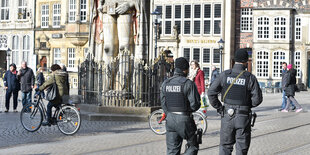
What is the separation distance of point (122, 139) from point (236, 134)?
16.9 ft

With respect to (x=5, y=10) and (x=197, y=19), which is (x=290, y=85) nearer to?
(x=197, y=19)

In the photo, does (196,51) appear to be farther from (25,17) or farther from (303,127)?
(303,127)

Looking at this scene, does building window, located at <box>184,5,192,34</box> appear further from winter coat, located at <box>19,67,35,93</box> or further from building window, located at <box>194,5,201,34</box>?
winter coat, located at <box>19,67,35,93</box>

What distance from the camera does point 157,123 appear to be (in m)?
14.0

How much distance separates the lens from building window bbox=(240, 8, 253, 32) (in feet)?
Result: 155

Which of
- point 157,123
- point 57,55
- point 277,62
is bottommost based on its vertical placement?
point 157,123

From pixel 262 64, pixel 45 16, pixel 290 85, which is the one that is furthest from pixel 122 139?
pixel 45 16

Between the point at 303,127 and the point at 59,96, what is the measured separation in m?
6.86

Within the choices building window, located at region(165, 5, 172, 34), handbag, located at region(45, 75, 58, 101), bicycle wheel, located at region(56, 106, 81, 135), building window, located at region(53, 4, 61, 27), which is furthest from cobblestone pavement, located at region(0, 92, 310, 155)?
building window, located at region(53, 4, 61, 27)

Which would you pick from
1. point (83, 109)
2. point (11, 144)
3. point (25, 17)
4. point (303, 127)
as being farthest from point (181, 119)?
point (25, 17)

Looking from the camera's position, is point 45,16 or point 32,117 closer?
point 32,117

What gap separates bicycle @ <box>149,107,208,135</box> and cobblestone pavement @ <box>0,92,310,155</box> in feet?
0.64

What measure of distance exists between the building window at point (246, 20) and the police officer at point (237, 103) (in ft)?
129

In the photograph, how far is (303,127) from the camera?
54.0 feet
